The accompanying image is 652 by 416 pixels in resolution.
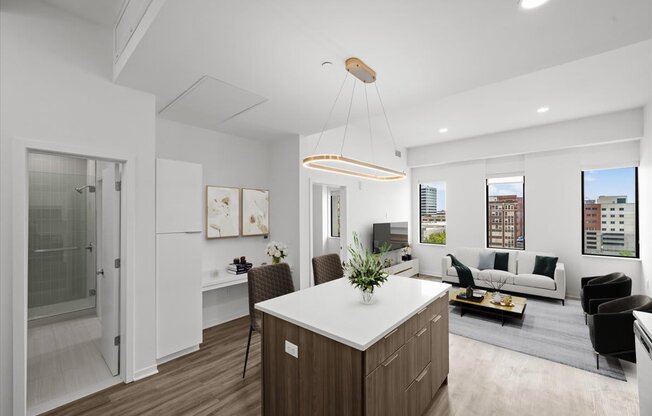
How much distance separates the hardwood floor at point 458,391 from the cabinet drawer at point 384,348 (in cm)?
95

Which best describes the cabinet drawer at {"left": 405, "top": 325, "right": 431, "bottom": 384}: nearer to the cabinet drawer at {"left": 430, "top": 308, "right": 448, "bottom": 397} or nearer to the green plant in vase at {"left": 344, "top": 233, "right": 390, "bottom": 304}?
the cabinet drawer at {"left": 430, "top": 308, "right": 448, "bottom": 397}

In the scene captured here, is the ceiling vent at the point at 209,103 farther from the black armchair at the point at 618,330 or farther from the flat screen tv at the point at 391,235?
the black armchair at the point at 618,330

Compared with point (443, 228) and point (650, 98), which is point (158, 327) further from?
point (650, 98)

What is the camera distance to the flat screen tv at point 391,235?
5.57m

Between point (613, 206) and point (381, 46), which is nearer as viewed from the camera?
point (381, 46)

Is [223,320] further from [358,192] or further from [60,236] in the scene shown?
[358,192]

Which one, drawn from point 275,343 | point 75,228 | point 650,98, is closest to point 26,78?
point 275,343

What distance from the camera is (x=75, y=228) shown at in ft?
13.9

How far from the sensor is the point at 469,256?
5.97 metres

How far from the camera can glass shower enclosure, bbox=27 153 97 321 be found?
3936mm

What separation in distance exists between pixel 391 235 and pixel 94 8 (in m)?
5.44

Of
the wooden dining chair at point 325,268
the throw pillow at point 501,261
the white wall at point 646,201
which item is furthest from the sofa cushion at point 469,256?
the wooden dining chair at point 325,268

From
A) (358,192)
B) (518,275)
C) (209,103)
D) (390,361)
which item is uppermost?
(209,103)

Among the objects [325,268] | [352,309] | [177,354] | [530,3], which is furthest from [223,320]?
[530,3]
